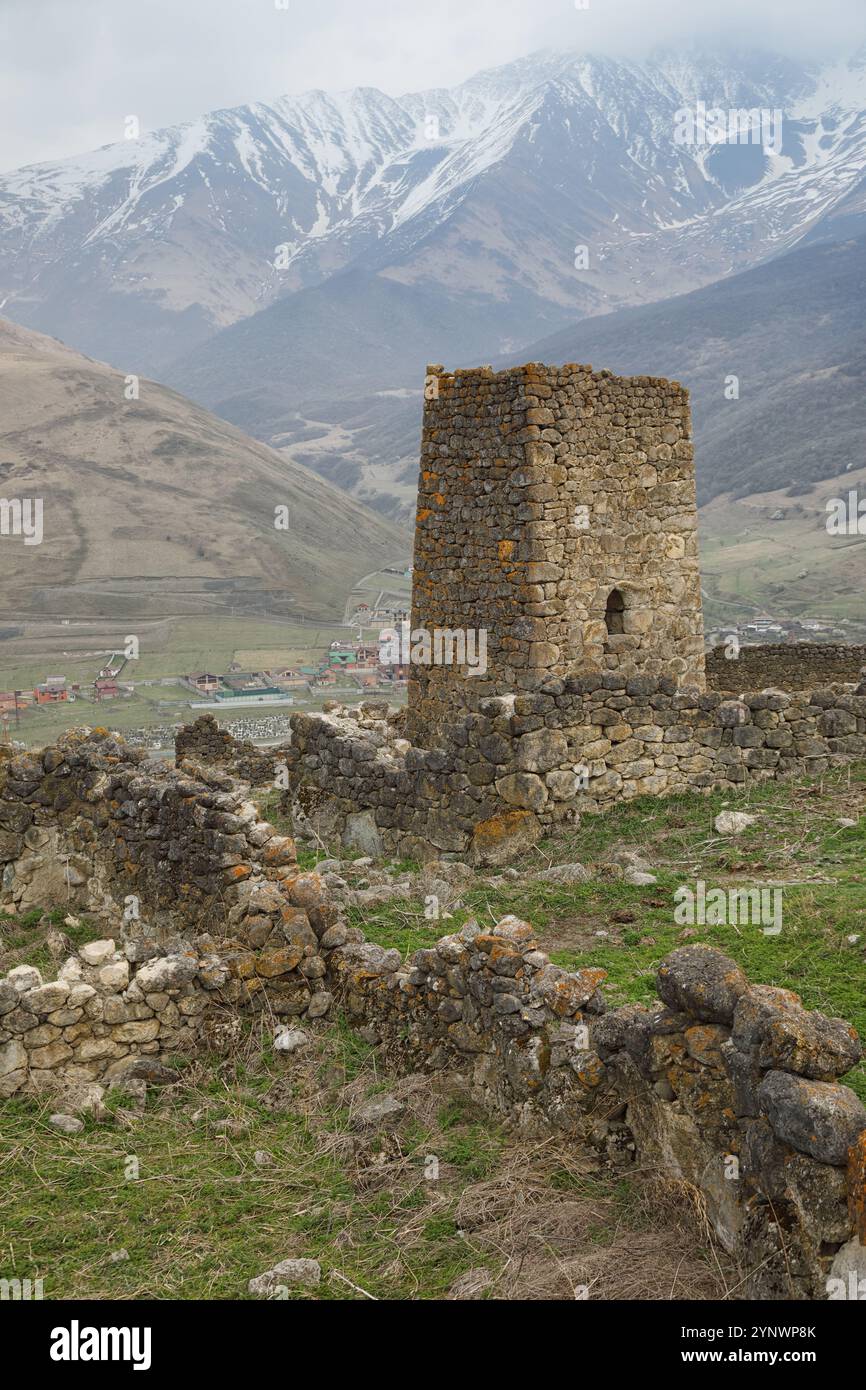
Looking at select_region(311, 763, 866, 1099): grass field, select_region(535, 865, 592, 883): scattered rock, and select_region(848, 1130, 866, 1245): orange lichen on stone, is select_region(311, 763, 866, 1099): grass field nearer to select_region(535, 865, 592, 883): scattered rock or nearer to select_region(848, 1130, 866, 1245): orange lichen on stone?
select_region(535, 865, 592, 883): scattered rock

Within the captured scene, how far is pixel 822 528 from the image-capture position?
73.3 metres

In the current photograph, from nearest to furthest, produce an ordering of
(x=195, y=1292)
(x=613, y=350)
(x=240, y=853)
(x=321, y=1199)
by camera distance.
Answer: (x=195, y=1292) < (x=321, y=1199) < (x=240, y=853) < (x=613, y=350)

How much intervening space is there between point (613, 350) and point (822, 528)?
104362 mm

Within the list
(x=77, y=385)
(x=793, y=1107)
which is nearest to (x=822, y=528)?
(x=77, y=385)

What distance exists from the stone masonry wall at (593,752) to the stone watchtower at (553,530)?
0.72 m

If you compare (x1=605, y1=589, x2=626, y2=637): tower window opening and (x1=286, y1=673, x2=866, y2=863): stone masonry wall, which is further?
(x1=605, y1=589, x2=626, y2=637): tower window opening

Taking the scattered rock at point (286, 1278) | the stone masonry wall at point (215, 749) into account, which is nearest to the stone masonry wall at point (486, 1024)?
the scattered rock at point (286, 1278)

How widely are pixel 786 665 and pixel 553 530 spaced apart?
880 centimetres

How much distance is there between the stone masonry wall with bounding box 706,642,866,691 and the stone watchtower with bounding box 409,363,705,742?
251 inches

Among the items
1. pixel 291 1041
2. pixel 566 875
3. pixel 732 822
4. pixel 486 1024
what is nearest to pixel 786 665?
pixel 732 822

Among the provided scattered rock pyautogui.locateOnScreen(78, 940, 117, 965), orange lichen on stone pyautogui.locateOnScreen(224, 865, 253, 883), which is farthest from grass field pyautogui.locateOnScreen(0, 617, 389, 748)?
scattered rock pyautogui.locateOnScreen(78, 940, 117, 965)

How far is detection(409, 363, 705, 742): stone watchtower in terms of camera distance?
10.9 m
